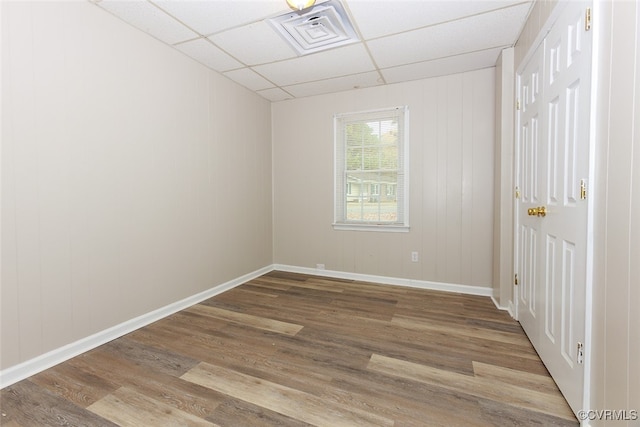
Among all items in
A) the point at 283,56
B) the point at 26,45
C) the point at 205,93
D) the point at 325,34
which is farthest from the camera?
the point at 205,93

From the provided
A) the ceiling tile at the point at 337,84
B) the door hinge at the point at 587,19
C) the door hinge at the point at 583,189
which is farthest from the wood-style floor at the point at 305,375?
the ceiling tile at the point at 337,84

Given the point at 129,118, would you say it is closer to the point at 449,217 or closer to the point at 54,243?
the point at 54,243

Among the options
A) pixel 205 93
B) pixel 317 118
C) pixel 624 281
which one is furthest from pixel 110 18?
pixel 624 281

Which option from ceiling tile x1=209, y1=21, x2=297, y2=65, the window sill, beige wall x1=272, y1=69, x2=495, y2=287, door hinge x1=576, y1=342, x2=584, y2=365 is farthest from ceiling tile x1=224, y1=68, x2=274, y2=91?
door hinge x1=576, y1=342, x2=584, y2=365

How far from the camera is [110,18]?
87.3 inches

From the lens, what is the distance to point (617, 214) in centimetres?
115

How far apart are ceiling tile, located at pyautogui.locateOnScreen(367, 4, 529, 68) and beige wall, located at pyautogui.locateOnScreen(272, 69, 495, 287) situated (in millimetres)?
594

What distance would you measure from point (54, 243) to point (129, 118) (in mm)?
1126

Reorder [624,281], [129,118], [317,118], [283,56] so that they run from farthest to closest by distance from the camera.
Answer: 1. [317,118]
2. [283,56]
3. [129,118]
4. [624,281]

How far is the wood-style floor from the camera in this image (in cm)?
145

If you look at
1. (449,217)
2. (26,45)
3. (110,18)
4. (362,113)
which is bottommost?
(449,217)

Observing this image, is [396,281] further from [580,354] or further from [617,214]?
[617,214]

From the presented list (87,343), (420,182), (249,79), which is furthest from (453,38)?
(87,343)

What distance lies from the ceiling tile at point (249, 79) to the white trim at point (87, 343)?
100 inches
